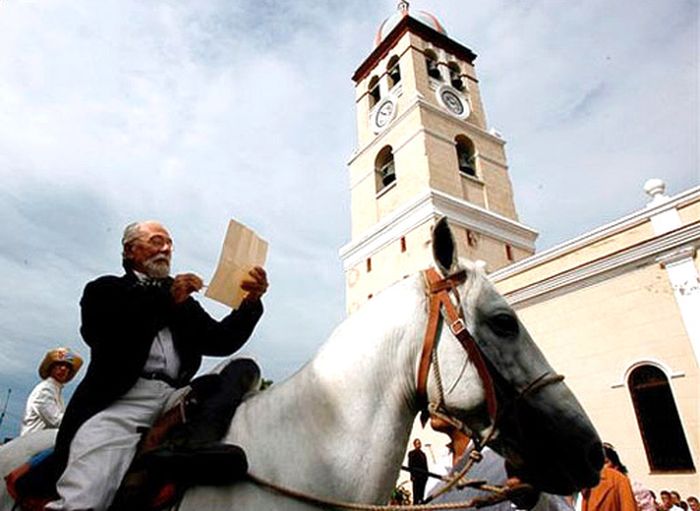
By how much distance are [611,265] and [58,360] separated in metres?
12.2

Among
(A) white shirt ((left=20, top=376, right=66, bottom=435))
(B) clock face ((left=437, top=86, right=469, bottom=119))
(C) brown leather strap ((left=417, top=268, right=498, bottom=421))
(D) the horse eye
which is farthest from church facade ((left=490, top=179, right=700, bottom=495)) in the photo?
(A) white shirt ((left=20, top=376, right=66, bottom=435))

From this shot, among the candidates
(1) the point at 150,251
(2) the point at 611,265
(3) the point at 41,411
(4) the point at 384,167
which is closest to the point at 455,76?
(4) the point at 384,167

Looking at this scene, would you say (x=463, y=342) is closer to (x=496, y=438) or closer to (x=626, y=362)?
(x=496, y=438)

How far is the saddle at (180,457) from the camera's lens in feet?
4.74

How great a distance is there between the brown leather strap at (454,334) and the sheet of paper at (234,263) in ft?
2.78

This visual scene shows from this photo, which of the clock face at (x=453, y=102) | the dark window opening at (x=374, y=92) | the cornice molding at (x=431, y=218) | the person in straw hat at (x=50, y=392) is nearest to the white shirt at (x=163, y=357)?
the person in straw hat at (x=50, y=392)

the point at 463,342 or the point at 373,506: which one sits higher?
the point at 463,342

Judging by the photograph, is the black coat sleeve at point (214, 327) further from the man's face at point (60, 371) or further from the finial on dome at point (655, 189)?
the finial on dome at point (655, 189)

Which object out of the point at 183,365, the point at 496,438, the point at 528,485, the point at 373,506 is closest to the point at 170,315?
the point at 183,365

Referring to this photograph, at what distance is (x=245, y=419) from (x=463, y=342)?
86cm

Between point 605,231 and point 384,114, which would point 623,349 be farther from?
point 384,114

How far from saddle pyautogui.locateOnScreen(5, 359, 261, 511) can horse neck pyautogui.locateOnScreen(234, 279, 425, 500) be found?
0.10 metres

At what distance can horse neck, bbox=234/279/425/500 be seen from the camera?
153cm

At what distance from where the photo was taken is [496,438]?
158 centimetres
